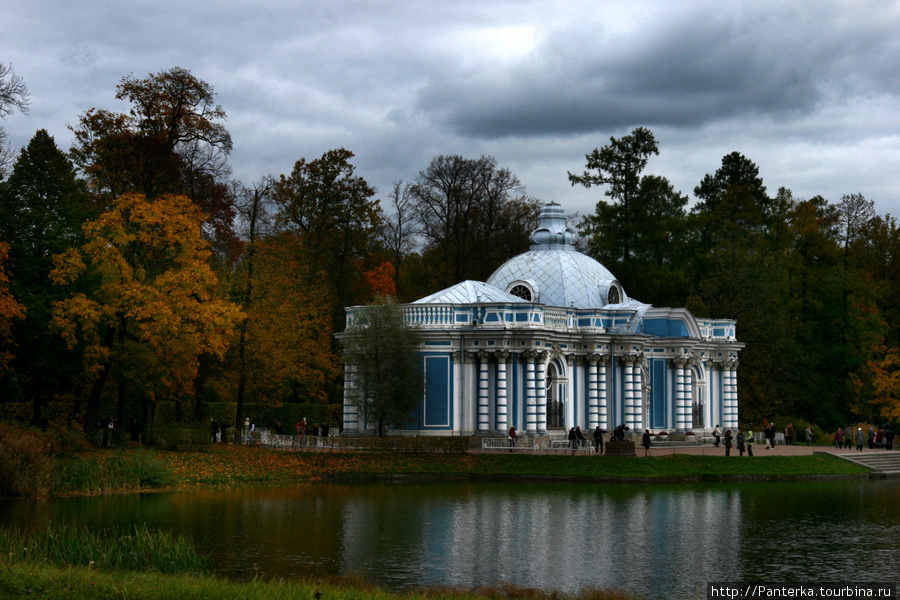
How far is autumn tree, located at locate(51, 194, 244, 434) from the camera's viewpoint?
3503 centimetres

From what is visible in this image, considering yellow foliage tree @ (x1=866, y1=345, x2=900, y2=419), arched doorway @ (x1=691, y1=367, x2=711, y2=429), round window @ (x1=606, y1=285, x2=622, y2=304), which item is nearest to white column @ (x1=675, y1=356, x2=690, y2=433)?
arched doorway @ (x1=691, y1=367, x2=711, y2=429)

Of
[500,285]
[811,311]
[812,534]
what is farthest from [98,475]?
[811,311]

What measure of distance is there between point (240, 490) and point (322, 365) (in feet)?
62.3

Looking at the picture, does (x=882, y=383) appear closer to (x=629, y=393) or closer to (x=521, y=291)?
(x=629, y=393)

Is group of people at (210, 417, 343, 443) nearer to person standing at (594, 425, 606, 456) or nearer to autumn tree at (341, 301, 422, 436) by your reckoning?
autumn tree at (341, 301, 422, 436)

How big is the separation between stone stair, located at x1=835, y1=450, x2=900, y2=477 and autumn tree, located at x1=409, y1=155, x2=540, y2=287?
23.1 meters

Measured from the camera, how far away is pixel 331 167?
5653 centimetres

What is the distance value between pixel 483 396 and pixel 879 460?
16.0 metres

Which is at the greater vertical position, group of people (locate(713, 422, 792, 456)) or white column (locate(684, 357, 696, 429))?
white column (locate(684, 357, 696, 429))

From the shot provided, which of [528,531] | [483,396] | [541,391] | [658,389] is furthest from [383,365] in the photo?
[528,531]

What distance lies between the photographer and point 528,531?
23938 mm

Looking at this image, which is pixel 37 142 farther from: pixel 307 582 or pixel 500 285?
pixel 307 582

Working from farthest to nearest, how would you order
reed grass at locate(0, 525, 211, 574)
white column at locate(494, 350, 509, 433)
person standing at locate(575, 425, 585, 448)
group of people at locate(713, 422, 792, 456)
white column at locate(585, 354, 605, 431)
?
white column at locate(585, 354, 605, 431), group of people at locate(713, 422, 792, 456), white column at locate(494, 350, 509, 433), person standing at locate(575, 425, 585, 448), reed grass at locate(0, 525, 211, 574)

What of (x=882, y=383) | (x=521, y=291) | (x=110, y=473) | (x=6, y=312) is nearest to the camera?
(x=110, y=473)
